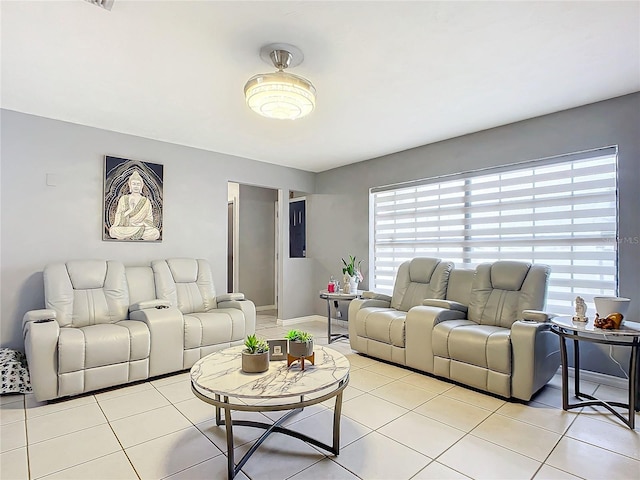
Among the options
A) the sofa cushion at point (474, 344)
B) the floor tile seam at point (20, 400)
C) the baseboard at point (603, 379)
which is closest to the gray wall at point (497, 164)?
the baseboard at point (603, 379)

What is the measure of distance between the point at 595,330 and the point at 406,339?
5.12 feet

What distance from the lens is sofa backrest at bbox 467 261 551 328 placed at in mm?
3242

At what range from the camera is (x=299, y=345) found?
217 cm

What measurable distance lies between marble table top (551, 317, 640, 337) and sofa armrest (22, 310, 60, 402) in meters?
3.89

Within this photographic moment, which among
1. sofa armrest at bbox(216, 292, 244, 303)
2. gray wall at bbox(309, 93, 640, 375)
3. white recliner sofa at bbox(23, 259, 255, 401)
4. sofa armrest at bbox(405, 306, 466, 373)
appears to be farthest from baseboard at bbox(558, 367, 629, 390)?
sofa armrest at bbox(216, 292, 244, 303)

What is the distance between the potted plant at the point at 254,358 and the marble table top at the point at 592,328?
2.15m

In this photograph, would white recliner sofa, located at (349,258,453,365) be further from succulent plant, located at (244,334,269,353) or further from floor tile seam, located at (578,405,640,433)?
succulent plant, located at (244,334,269,353)

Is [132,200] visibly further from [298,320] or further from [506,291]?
[506,291]

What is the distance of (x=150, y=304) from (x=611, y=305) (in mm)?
3975

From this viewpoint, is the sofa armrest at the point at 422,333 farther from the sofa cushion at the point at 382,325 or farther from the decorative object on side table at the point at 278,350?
the decorative object on side table at the point at 278,350

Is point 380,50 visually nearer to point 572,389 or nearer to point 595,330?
point 595,330

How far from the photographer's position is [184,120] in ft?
12.3

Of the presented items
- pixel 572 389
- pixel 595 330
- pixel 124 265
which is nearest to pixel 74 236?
pixel 124 265

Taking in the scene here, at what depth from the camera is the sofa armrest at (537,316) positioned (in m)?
2.89
